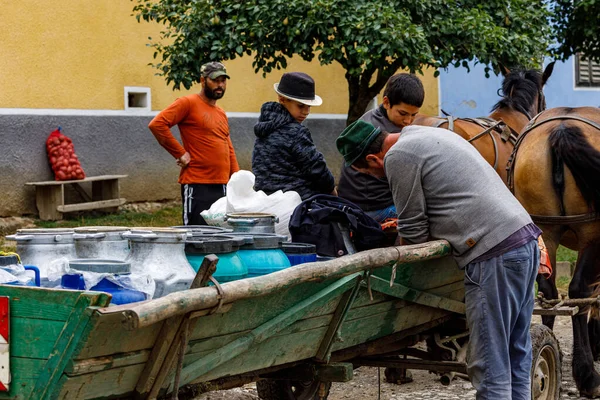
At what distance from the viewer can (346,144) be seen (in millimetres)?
3955

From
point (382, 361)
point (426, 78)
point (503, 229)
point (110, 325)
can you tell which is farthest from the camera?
point (426, 78)

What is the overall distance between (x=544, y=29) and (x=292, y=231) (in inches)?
256

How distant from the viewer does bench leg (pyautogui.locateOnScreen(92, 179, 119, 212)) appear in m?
11.0

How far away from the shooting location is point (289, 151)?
489 cm

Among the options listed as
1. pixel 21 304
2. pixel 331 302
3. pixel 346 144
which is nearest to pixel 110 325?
pixel 21 304

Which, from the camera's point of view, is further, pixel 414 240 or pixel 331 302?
pixel 414 240

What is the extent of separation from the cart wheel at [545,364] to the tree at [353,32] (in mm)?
4048

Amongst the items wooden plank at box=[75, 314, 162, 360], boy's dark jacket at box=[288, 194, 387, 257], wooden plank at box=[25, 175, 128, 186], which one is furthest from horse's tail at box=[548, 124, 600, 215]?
wooden plank at box=[25, 175, 128, 186]

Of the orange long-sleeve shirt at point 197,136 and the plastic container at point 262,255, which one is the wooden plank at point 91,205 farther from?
the plastic container at point 262,255

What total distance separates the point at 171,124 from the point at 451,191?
354 centimetres

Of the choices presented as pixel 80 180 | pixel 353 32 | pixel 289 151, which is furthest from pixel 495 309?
pixel 80 180

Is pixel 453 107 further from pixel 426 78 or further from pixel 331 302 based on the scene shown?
pixel 331 302

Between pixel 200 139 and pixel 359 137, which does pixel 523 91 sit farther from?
pixel 359 137

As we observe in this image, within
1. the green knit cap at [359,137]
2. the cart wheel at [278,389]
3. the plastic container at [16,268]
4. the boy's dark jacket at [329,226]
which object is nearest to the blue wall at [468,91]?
the cart wheel at [278,389]
